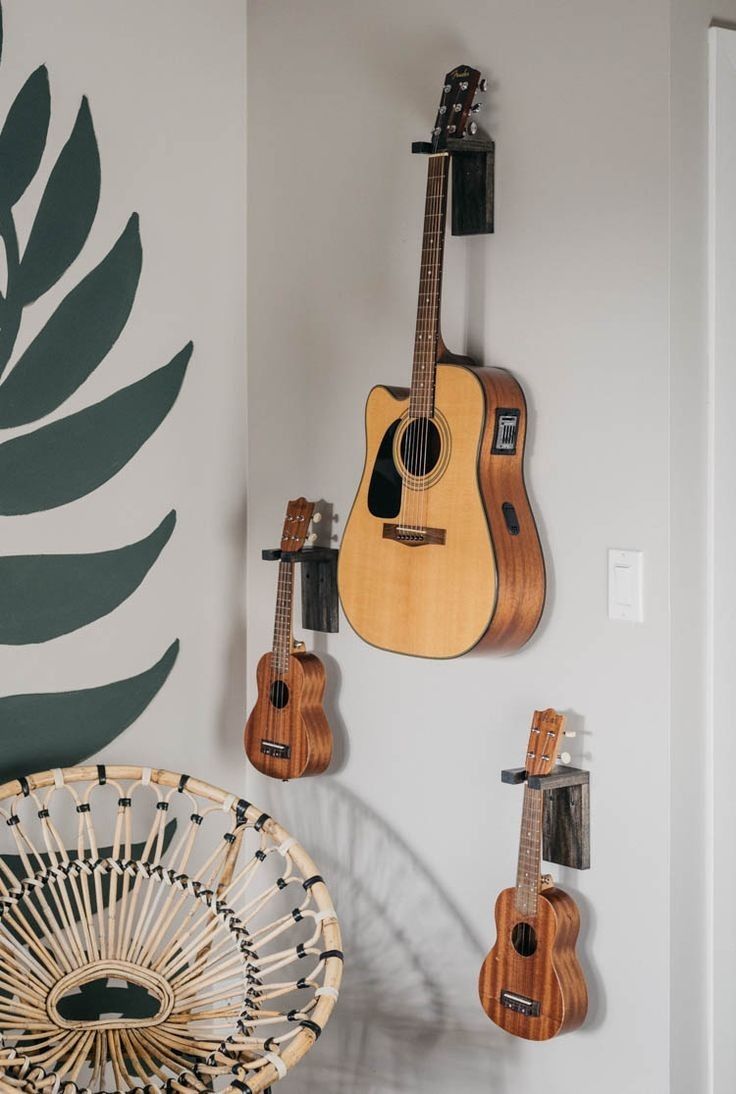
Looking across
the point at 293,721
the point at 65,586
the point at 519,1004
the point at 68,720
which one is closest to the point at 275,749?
the point at 293,721

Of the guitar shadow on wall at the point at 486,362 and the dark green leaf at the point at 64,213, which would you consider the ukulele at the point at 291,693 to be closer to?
the guitar shadow on wall at the point at 486,362

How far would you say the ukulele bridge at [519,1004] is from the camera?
6.05 feet

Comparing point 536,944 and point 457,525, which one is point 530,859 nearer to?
point 536,944

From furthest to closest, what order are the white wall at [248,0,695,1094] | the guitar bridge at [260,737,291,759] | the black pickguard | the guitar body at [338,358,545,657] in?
the guitar bridge at [260,737,291,759]
the black pickguard
the guitar body at [338,358,545,657]
the white wall at [248,0,695,1094]

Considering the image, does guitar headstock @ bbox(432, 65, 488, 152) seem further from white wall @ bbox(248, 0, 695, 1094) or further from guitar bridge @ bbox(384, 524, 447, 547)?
guitar bridge @ bbox(384, 524, 447, 547)

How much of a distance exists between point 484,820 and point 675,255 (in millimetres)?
1008

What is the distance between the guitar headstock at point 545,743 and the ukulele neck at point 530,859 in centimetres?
4

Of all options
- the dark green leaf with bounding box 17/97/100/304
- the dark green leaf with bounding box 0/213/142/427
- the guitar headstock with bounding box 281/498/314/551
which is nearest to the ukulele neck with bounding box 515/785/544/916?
the guitar headstock with bounding box 281/498/314/551

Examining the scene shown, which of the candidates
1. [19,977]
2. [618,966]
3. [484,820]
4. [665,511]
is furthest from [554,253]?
[19,977]

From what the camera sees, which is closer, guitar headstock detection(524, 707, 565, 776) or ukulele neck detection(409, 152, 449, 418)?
guitar headstock detection(524, 707, 565, 776)

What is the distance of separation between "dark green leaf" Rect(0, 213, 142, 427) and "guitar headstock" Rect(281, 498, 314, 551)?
0.49m

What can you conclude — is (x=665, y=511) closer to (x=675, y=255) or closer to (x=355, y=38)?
(x=675, y=255)

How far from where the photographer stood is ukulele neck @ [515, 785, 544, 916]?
6.06 ft

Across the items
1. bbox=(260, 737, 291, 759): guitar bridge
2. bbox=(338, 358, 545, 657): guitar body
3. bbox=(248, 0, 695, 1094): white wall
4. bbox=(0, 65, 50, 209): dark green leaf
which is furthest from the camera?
bbox=(260, 737, 291, 759): guitar bridge
